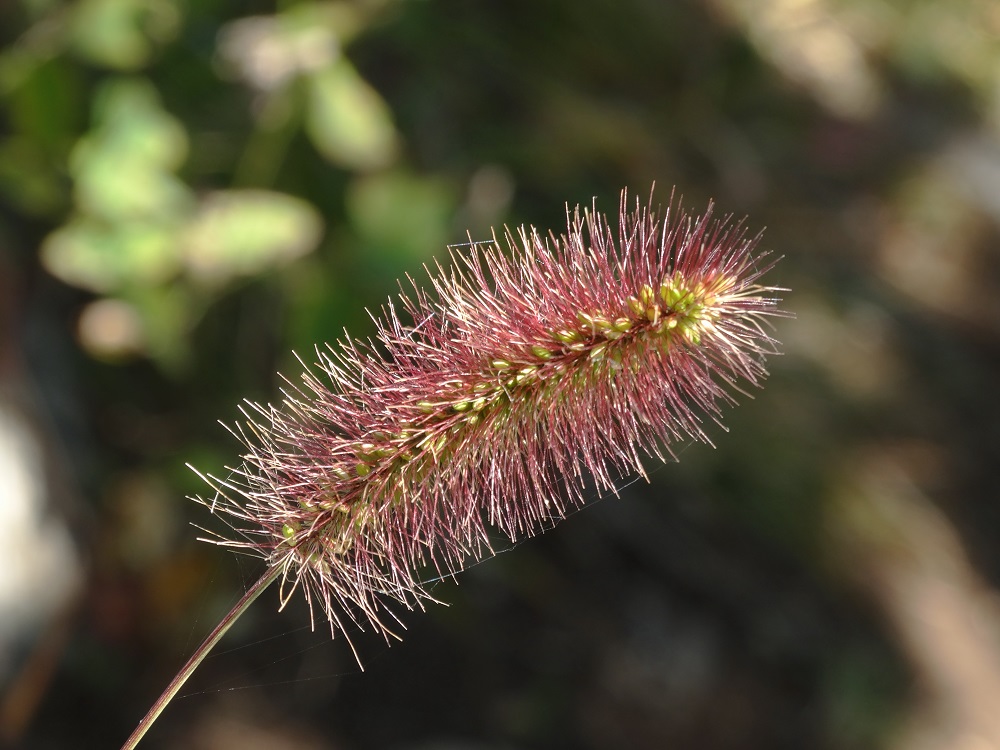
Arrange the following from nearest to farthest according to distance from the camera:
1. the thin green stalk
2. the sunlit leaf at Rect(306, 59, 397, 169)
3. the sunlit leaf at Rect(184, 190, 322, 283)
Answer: the thin green stalk → the sunlit leaf at Rect(184, 190, 322, 283) → the sunlit leaf at Rect(306, 59, 397, 169)

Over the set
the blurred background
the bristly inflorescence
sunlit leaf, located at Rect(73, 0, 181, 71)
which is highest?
sunlit leaf, located at Rect(73, 0, 181, 71)

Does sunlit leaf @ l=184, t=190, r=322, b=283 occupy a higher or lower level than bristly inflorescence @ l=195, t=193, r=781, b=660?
higher

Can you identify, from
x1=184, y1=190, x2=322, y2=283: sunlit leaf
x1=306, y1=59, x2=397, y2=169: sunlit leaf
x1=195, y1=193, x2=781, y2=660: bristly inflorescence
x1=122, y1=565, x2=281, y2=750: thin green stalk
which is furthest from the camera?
x1=306, y1=59, x2=397, y2=169: sunlit leaf

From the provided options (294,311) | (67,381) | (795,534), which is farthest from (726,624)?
(67,381)

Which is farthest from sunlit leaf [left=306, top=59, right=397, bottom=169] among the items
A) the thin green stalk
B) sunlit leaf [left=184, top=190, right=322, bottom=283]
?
the thin green stalk

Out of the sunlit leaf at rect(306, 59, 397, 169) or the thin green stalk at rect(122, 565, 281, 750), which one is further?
the sunlit leaf at rect(306, 59, 397, 169)

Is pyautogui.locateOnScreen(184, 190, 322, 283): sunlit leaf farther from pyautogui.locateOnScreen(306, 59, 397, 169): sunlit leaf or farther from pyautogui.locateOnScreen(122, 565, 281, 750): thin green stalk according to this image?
pyautogui.locateOnScreen(122, 565, 281, 750): thin green stalk

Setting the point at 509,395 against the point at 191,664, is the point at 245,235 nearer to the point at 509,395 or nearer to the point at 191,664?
the point at 509,395

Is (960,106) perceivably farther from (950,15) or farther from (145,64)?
(145,64)
